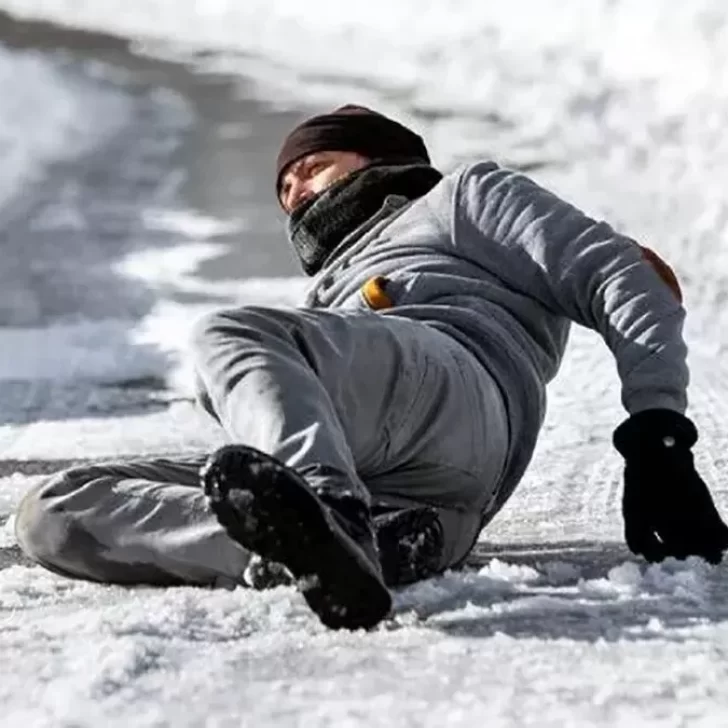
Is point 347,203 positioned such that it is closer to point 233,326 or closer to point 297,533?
point 233,326

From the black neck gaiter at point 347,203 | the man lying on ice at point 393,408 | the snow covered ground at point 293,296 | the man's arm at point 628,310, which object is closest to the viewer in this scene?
the snow covered ground at point 293,296

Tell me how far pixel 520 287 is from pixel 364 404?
39 cm

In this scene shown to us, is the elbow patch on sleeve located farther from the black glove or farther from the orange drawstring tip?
the orange drawstring tip

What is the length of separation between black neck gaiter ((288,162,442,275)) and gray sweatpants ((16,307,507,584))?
1.24ft

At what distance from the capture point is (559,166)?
599cm

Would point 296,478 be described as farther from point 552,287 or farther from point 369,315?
point 552,287

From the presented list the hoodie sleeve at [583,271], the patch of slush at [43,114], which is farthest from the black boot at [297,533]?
the patch of slush at [43,114]

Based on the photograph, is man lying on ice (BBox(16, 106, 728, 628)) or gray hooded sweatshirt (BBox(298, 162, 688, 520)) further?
gray hooded sweatshirt (BBox(298, 162, 688, 520))

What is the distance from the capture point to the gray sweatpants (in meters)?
1.73

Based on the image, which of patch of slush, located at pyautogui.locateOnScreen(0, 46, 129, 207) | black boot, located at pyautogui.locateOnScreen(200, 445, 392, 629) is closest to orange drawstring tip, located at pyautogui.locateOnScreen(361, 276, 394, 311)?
black boot, located at pyautogui.locateOnScreen(200, 445, 392, 629)

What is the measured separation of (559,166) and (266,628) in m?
4.50

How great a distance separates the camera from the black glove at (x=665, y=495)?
1.91m

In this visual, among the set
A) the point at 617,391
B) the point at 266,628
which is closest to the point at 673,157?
the point at 617,391

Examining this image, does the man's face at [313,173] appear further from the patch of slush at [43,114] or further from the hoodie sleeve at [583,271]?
the patch of slush at [43,114]
